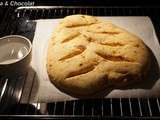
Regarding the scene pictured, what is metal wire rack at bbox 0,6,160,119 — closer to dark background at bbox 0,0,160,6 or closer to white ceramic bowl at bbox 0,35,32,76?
white ceramic bowl at bbox 0,35,32,76

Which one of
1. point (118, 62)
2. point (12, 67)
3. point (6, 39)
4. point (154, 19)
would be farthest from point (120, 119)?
point (154, 19)

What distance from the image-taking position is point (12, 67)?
112 centimetres

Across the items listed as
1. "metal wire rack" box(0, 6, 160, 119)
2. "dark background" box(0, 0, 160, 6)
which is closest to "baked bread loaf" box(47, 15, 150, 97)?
"metal wire rack" box(0, 6, 160, 119)

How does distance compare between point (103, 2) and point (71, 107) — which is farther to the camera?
point (103, 2)

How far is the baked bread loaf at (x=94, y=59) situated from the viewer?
1089mm

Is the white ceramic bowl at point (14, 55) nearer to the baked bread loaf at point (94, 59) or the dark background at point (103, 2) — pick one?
the baked bread loaf at point (94, 59)

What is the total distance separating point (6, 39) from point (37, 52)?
159mm

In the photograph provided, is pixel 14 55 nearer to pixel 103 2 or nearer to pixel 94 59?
pixel 94 59

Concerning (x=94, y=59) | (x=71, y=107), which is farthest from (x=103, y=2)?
(x=71, y=107)

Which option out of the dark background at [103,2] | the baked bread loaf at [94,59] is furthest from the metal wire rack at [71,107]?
the dark background at [103,2]

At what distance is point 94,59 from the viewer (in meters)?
1.13

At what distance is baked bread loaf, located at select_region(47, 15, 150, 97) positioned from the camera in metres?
1.09

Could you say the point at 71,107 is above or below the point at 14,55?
below

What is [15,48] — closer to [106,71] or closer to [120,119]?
[106,71]
